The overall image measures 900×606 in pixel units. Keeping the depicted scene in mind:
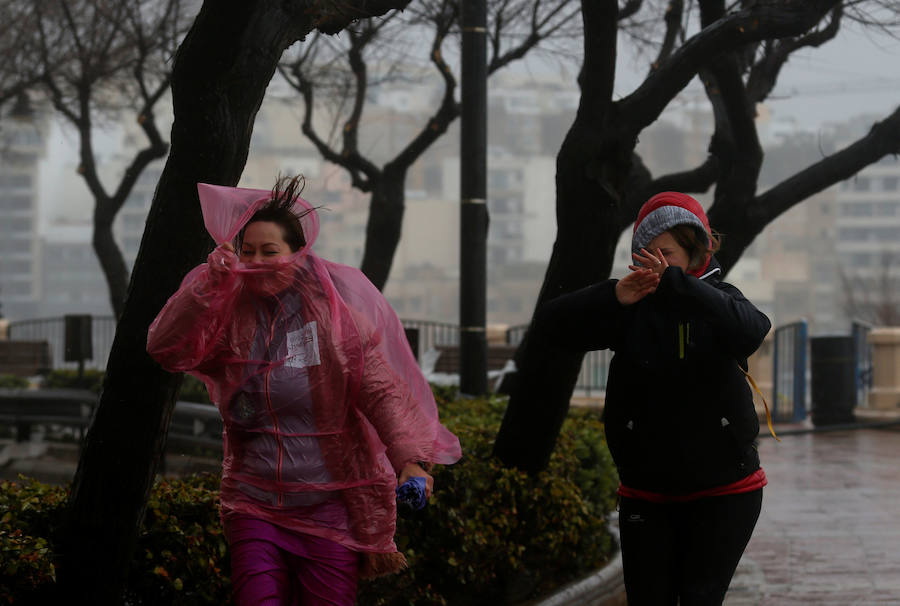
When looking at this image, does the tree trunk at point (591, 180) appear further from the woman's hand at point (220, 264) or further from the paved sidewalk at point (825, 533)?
the woman's hand at point (220, 264)

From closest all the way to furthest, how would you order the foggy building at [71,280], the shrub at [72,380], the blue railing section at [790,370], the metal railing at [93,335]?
the shrub at [72,380] < the blue railing section at [790,370] < the metal railing at [93,335] < the foggy building at [71,280]

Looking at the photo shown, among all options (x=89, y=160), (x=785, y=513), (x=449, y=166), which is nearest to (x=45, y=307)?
(x=449, y=166)

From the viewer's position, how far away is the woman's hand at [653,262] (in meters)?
3.45

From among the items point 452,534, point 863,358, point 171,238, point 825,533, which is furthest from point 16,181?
point 171,238

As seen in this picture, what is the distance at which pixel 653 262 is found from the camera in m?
3.46

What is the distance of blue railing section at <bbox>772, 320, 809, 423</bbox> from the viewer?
18250mm

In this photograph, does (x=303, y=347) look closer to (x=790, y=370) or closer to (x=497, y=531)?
(x=497, y=531)

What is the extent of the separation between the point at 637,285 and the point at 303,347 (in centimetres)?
95

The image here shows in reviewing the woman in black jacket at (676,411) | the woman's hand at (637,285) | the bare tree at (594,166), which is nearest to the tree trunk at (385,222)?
the bare tree at (594,166)

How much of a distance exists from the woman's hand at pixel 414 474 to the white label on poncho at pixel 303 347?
38 centimetres

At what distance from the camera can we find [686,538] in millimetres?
3555

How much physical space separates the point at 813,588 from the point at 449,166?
374 ft

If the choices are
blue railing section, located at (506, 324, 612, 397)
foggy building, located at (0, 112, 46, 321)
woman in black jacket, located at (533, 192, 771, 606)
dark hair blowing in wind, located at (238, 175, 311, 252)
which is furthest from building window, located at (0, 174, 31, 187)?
woman in black jacket, located at (533, 192, 771, 606)

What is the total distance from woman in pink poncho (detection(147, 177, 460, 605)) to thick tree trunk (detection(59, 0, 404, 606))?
0.60m
